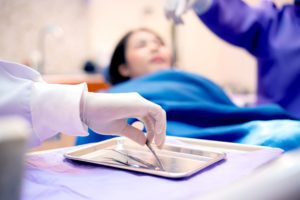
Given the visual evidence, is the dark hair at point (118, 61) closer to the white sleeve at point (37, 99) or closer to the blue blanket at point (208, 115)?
the blue blanket at point (208, 115)

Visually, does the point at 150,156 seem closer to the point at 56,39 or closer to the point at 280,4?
the point at 280,4

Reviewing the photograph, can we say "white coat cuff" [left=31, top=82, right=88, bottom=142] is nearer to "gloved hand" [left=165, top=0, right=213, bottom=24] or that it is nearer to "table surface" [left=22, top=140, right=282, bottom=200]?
"table surface" [left=22, top=140, right=282, bottom=200]

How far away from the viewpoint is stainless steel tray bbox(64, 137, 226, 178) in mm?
506

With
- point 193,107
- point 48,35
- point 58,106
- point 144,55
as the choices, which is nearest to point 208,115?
point 193,107

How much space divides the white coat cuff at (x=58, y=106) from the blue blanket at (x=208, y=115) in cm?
31

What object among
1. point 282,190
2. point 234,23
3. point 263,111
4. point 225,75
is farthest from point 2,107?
point 225,75

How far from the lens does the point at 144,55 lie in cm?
152

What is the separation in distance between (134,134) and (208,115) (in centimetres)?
40

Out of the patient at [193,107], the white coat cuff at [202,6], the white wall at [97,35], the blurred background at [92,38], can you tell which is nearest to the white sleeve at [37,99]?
the patient at [193,107]

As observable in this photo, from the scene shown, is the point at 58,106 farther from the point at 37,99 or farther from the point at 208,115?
the point at 208,115

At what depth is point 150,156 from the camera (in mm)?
603

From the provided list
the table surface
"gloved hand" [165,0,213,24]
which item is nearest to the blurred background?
"gloved hand" [165,0,213,24]

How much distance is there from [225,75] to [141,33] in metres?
0.87

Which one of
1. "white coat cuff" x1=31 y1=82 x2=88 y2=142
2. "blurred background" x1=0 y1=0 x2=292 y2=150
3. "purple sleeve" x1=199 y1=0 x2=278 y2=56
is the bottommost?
"blurred background" x1=0 y1=0 x2=292 y2=150
